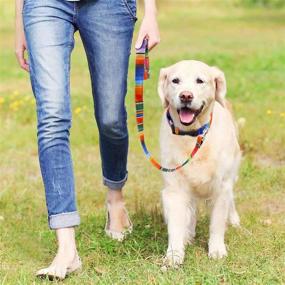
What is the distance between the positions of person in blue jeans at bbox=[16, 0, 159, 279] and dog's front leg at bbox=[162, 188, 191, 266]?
415 millimetres

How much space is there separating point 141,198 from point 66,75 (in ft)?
6.13

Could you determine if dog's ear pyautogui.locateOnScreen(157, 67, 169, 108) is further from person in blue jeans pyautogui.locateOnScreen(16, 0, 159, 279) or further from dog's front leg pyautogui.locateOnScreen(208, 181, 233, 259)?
dog's front leg pyautogui.locateOnScreen(208, 181, 233, 259)

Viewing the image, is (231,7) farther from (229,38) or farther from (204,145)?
(204,145)

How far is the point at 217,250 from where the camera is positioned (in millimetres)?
4637

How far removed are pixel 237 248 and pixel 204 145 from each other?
616 millimetres

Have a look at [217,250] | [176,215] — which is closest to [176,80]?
[176,215]

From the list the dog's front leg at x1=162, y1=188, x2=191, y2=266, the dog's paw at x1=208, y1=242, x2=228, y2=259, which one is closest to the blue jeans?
the dog's front leg at x1=162, y1=188, x2=191, y2=266

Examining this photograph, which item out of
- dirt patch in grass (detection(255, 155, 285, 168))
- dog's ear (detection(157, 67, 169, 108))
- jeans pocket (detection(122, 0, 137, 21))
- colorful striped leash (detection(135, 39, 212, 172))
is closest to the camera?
colorful striped leash (detection(135, 39, 212, 172))

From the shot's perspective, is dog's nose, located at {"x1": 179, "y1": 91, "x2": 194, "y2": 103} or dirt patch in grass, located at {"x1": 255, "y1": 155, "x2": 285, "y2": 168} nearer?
dog's nose, located at {"x1": 179, "y1": 91, "x2": 194, "y2": 103}

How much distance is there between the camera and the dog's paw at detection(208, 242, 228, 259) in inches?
180

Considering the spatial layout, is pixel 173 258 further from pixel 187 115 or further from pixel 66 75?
pixel 66 75

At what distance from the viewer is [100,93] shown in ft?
15.5

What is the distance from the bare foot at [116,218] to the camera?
5059 millimetres

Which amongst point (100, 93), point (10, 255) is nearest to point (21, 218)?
point (10, 255)
